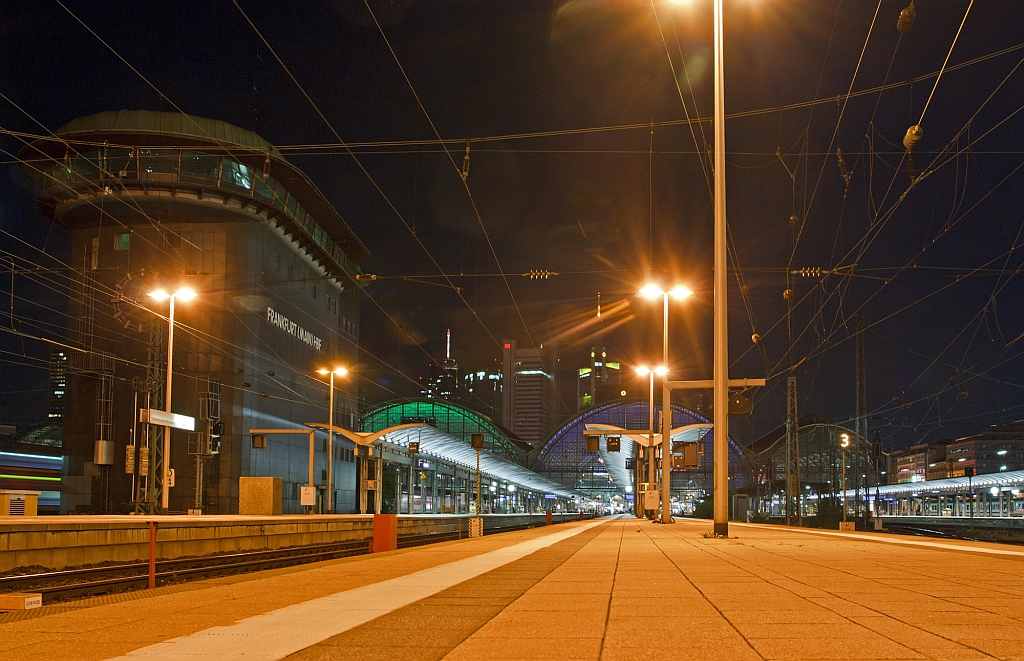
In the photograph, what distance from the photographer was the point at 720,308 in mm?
19344

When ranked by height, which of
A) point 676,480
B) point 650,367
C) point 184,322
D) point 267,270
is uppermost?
point 267,270

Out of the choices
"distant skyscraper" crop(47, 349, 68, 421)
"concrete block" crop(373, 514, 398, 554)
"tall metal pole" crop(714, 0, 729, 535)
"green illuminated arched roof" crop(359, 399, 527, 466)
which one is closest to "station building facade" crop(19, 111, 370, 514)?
"distant skyscraper" crop(47, 349, 68, 421)

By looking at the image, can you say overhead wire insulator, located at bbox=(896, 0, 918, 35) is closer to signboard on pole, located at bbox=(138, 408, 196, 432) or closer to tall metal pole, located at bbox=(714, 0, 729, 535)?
tall metal pole, located at bbox=(714, 0, 729, 535)

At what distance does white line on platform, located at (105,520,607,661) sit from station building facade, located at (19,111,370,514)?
5233 cm

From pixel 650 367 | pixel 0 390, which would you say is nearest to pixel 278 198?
pixel 650 367

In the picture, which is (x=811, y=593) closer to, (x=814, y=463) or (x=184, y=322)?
(x=184, y=322)

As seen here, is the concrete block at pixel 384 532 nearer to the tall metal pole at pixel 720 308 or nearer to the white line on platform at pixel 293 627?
the tall metal pole at pixel 720 308

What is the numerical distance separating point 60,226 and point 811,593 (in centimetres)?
7569

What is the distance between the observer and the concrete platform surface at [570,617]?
507 centimetres

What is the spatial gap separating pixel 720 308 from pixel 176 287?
4856 cm

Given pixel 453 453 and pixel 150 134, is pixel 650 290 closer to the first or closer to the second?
pixel 150 134

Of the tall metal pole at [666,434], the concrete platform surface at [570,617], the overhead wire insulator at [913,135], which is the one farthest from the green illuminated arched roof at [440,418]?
the concrete platform surface at [570,617]

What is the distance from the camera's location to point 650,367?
176ft

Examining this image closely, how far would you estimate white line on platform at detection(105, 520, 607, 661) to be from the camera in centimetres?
518
